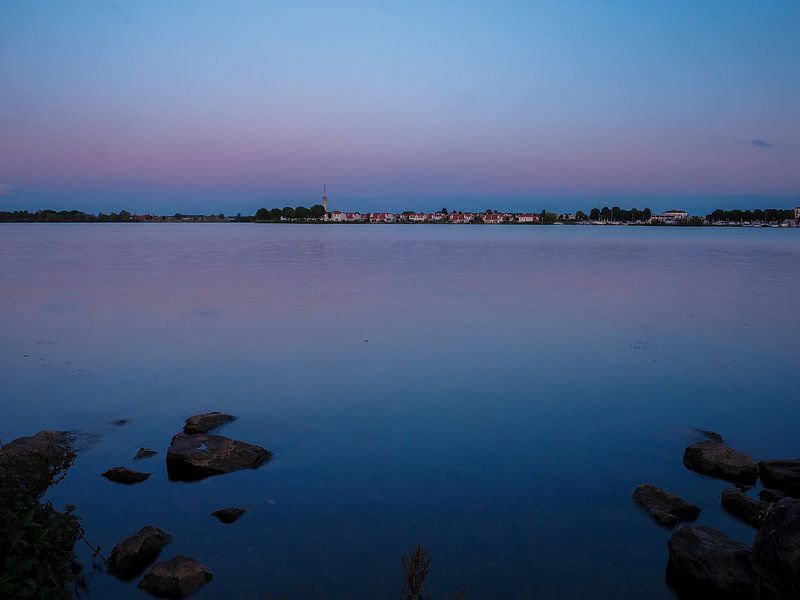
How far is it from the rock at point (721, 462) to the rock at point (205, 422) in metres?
8.74

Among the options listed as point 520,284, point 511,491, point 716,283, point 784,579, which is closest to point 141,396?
point 511,491

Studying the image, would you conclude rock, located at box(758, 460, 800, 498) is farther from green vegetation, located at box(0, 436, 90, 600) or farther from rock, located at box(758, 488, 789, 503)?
green vegetation, located at box(0, 436, 90, 600)

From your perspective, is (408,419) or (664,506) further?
(408,419)

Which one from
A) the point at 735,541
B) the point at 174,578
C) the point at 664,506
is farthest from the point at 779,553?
the point at 174,578

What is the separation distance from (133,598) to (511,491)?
214 inches

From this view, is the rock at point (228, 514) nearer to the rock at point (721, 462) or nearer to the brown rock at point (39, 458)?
the brown rock at point (39, 458)

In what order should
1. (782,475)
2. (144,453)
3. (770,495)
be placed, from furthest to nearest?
1. (144,453)
2. (782,475)
3. (770,495)

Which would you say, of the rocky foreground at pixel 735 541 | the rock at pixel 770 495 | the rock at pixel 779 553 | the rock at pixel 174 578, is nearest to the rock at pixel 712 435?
the rocky foreground at pixel 735 541

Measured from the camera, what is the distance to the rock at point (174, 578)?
6586 mm

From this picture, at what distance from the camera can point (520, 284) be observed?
36.4 metres

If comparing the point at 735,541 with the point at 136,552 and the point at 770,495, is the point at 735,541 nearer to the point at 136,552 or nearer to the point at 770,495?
the point at 770,495

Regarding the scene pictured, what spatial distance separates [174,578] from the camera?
261 inches

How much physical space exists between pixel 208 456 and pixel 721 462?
8537mm

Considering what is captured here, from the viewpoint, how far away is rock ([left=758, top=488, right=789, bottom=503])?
8.48 metres
